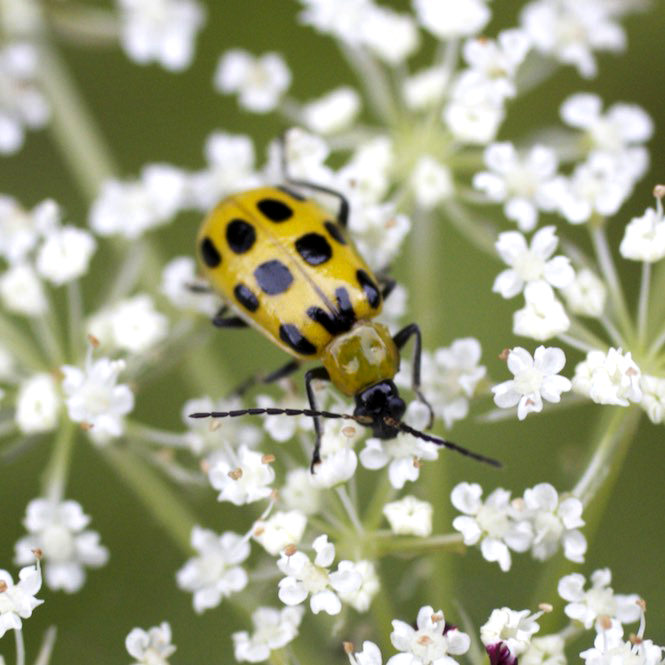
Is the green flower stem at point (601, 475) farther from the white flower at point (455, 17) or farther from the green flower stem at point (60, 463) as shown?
the white flower at point (455, 17)

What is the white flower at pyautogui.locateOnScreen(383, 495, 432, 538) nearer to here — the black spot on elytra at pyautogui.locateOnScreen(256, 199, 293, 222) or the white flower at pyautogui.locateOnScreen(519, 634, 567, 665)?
the white flower at pyautogui.locateOnScreen(519, 634, 567, 665)

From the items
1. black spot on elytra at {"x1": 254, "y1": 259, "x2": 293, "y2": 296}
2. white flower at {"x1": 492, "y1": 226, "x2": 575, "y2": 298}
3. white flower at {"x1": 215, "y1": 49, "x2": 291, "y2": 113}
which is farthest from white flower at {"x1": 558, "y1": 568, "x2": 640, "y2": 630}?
white flower at {"x1": 215, "y1": 49, "x2": 291, "y2": 113}

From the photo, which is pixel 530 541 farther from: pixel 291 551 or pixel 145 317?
pixel 145 317

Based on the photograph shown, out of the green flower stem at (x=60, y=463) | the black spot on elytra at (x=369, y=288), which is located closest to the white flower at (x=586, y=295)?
the black spot on elytra at (x=369, y=288)

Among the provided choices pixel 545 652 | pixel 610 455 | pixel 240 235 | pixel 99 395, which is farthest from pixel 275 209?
pixel 545 652

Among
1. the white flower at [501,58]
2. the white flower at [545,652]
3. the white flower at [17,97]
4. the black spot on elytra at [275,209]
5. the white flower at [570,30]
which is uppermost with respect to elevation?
the white flower at [17,97]

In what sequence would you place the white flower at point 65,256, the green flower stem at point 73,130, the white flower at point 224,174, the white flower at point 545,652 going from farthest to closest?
the green flower stem at point 73,130 < the white flower at point 224,174 < the white flower at point 65,256 < the white flower at point 545,652
